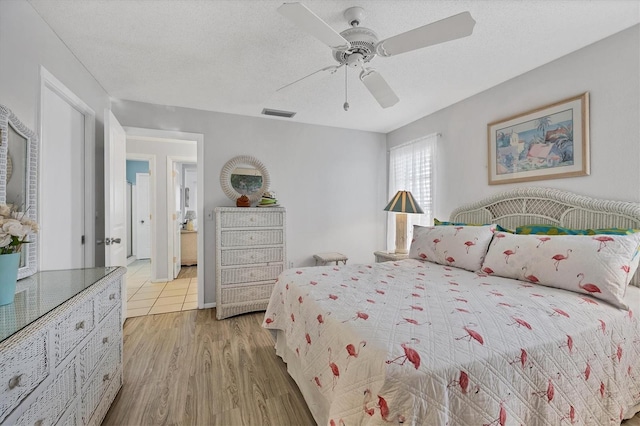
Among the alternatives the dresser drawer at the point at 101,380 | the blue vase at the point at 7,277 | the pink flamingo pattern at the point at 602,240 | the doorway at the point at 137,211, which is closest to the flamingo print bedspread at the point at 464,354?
the pink flamingo pattern at the point at 602,240

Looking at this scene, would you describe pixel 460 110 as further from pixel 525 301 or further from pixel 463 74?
pixel 525 301

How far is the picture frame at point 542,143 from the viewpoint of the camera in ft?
7.30

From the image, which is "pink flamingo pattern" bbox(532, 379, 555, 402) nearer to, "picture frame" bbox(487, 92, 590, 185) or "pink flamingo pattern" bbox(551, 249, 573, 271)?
"pink flamingo pattern" bbox(551, 249, 573, 271)

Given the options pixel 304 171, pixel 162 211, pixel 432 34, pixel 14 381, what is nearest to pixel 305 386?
pixel 14 381

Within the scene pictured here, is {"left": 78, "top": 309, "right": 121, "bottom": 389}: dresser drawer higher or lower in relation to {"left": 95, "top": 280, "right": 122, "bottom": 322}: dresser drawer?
lower

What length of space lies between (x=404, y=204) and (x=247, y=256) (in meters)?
2.01

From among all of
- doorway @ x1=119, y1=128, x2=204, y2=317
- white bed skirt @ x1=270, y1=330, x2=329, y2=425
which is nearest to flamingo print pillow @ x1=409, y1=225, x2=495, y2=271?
white bed skirt @ x1=270, y1=330, x2=329, y2=425

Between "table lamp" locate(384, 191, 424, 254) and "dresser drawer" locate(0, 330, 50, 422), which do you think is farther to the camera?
"table lamp" locate(384, 191, 424, 254)

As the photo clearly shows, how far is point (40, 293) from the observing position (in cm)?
135

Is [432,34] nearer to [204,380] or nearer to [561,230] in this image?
[561,230]

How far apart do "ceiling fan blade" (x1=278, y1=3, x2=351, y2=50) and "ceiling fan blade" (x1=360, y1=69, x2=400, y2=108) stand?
1.36 feet

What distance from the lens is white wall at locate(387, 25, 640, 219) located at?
1970 millimetres

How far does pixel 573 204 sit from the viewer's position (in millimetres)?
2223

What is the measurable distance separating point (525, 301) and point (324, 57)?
7.16ft
